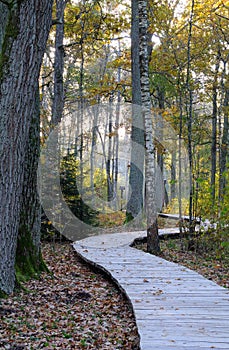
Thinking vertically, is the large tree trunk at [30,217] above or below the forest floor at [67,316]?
above

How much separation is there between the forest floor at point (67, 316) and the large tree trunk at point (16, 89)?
1.98ft

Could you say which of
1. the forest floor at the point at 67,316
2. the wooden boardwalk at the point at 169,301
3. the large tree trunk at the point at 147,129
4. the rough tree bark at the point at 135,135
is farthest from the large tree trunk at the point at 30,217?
the rough tree bark at the point at 135,135

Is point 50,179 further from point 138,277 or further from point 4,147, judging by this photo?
point 4,147

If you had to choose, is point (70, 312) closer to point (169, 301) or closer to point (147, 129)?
point (169, 301)

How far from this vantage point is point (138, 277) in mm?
6742

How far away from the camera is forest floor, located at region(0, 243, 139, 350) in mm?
4406

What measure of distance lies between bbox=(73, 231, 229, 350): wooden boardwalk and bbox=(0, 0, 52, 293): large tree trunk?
6.51 feet

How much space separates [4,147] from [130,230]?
356 inches

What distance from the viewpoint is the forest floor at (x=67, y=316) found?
441 cm

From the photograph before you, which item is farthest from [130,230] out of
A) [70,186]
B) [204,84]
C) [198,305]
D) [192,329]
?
[192,329]

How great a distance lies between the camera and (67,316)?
5.34m

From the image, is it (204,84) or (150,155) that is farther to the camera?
(204,84)

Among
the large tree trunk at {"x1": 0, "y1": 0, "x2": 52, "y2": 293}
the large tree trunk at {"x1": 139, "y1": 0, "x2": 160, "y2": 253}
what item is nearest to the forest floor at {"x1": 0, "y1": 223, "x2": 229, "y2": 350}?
the large tree trunk at {"x1": 0, "y1": 0, "x2": 52, "y2": 293}

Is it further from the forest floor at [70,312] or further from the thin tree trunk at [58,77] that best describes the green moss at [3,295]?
the thin tree trunk at [58,77]
